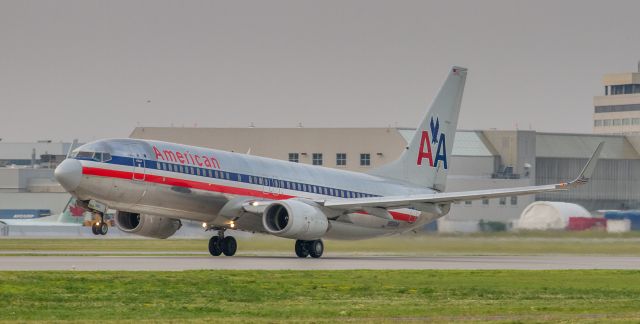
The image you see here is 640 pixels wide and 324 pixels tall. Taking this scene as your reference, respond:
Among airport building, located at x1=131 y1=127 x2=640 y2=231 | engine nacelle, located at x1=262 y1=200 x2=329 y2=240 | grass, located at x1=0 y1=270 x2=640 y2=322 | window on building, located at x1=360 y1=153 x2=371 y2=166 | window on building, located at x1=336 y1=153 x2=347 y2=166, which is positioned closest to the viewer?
grass, located at x1=0 y1=270 x2=640 y2=322

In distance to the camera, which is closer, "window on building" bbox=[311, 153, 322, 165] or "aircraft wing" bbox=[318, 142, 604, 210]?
"aircraft wing" bbox=[318, 142, 604, 210]

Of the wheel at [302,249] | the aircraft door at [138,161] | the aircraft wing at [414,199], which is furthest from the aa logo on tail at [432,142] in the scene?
the aircraft door at [138,161]

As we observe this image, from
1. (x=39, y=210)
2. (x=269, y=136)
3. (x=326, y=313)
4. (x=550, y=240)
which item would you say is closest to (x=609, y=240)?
(x=550, y=240)

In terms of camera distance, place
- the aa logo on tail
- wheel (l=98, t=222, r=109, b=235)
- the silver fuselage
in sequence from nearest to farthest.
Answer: wheel (l=98, t=222, r=109, b=235), the silver fuselage, the aa logo on tail

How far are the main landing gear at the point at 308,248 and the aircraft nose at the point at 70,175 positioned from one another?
34.1ft

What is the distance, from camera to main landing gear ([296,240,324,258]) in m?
54.2

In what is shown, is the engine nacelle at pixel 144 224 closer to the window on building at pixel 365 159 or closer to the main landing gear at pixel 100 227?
the main landing gear at pixel 100 227

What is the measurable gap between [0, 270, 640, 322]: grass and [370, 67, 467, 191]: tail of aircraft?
2127cm

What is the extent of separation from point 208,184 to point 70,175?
20.6 ft

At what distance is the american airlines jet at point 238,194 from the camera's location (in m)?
49.4

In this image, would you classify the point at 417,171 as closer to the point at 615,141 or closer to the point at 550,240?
the point at 550,240

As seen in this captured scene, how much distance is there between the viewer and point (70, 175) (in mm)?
48312

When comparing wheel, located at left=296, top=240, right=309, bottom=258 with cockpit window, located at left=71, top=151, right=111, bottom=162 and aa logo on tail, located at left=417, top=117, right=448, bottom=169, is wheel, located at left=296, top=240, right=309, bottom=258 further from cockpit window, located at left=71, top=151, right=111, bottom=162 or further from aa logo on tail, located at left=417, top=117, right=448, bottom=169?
aa logo on tail, located at left=417, top=117, right=448, bottom=169

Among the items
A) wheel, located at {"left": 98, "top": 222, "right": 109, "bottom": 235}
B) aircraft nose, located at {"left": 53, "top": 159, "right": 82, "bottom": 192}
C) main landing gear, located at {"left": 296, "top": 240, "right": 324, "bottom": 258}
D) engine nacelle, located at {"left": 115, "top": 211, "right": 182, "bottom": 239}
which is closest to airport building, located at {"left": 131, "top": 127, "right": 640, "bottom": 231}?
main landing gear, located at {"left": 296, "top": 240, "right": 324, "bottom": 258}
